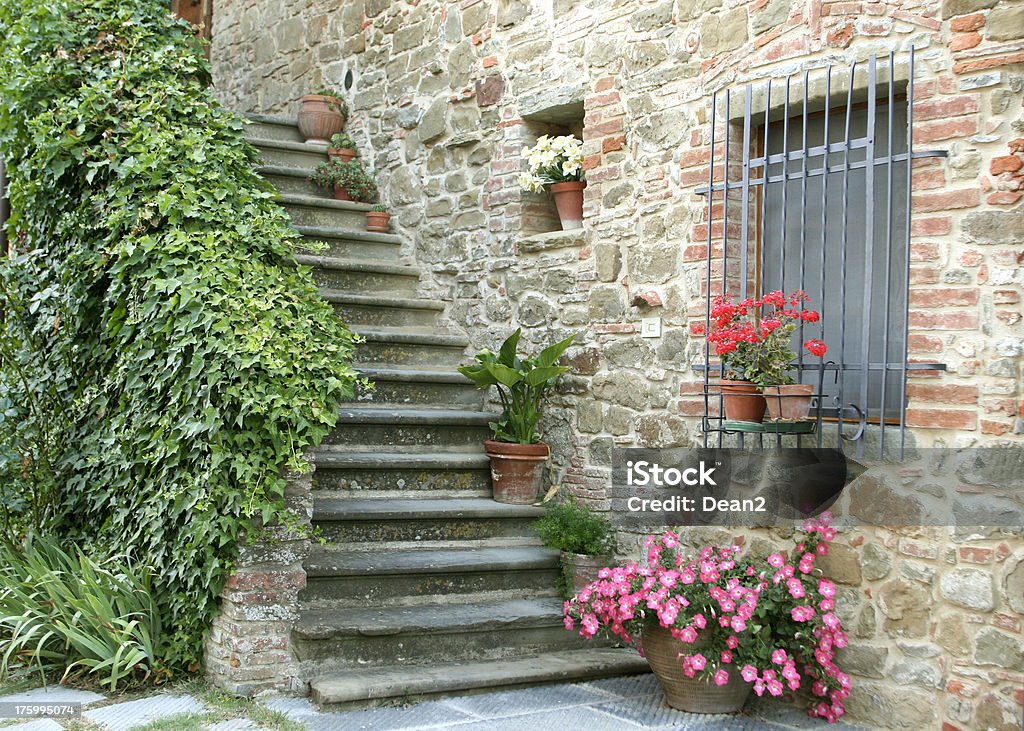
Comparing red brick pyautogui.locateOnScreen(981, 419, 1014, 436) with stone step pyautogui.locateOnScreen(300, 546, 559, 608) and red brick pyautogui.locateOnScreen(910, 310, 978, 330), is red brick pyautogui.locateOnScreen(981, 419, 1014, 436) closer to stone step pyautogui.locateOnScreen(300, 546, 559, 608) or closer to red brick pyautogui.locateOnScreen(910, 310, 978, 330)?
red brick pyautogui.locateOnScreen(910, 310, 978, 330)

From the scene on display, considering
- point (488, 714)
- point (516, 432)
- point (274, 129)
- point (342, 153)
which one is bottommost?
point (488, 714)

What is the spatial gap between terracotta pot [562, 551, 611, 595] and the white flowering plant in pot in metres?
1.99

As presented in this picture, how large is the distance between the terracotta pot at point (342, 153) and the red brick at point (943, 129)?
4.35 m

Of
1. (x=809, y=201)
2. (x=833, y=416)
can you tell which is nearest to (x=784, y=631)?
(x=833, y=416)

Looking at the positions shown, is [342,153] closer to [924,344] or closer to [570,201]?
[570,201]

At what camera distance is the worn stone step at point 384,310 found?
612 centimetres

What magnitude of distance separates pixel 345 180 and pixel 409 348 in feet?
5.11

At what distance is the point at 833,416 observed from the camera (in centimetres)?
410

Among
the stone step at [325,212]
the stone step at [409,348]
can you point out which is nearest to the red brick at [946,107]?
the stone step at [409,348]

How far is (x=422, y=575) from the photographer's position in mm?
4605

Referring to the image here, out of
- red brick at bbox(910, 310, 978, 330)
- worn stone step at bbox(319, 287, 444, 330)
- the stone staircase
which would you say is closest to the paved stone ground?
the stone staircase

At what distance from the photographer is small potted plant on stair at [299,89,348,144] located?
7.40 meters

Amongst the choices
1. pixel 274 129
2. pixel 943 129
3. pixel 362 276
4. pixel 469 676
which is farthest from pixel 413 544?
pixel 274 129

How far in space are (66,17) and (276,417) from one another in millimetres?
2583
